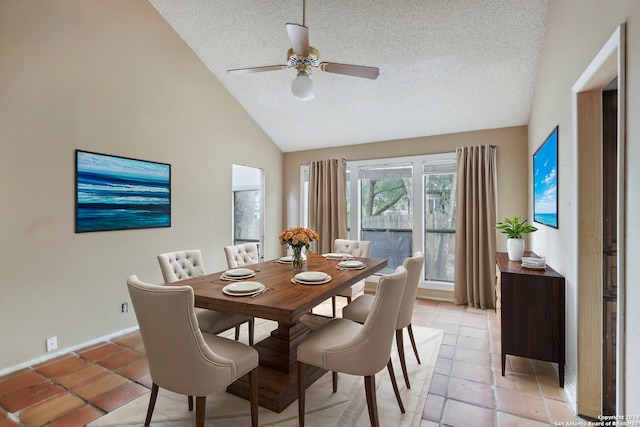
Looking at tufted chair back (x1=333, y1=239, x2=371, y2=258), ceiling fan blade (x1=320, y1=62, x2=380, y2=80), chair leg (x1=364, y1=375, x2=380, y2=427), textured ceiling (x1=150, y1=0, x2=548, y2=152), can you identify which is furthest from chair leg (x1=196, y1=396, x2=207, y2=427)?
textured ceiling (x1=150, y1=0, x2=548, y2=152)

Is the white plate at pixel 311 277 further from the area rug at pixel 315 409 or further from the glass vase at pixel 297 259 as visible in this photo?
the area rug at pixel 315 409

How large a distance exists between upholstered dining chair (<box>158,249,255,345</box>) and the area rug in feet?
1.57

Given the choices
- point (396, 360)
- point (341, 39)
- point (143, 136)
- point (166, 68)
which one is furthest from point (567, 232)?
point (166, 68)

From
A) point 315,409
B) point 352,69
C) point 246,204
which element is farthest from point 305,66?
point 246,204

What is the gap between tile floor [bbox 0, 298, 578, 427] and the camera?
6.49 ft

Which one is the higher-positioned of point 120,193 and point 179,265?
point 120,193

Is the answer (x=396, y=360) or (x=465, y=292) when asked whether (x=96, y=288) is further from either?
(x=465, y=292)

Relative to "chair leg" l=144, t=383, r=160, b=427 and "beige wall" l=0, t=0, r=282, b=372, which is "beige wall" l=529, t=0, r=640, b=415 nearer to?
"chair leg" l=144, t=383, r=160, b=427

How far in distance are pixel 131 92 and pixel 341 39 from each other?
91.4 inches

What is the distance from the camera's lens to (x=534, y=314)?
2.39 metres

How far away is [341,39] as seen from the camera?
10.9 ft

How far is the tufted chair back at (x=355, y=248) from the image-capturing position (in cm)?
374

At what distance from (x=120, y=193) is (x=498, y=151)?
465 centimetres

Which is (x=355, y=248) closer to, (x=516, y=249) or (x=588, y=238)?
(x=516, y=249)
